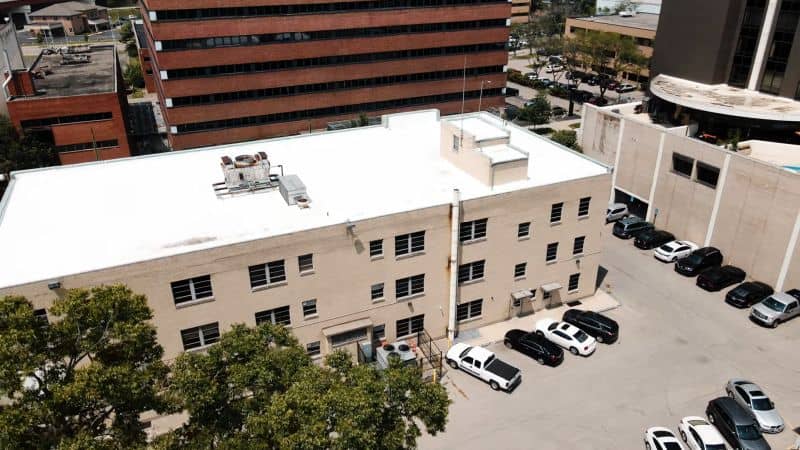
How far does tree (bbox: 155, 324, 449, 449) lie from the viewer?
15.9m

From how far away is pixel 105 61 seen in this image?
80812 millimetres

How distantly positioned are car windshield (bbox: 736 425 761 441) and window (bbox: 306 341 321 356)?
72.1 feet

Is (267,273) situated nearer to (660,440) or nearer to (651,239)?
(660,440)

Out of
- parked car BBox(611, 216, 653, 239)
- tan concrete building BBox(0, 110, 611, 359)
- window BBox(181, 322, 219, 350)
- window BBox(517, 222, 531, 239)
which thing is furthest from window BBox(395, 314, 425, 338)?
parked car BBox(611, 216, 653, 239)

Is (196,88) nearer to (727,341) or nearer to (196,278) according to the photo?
(196,278)

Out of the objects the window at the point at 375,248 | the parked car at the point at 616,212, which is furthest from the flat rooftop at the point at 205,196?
the parked car at the point at 616,212

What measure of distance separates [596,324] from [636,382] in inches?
181

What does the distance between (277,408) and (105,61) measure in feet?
265

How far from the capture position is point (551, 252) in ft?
124

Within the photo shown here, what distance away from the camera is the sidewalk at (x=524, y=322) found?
36000 millimetres

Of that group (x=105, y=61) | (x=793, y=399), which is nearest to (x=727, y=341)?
(x=793, y=399)

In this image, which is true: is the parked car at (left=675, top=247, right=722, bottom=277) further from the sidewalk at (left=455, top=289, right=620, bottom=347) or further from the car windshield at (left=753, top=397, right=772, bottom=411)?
the car windshield at (left=753, top=397, right=772, bottom=411)

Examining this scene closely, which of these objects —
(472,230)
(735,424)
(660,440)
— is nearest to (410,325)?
(472,230)

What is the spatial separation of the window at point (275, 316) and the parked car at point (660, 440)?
63.2 ft
